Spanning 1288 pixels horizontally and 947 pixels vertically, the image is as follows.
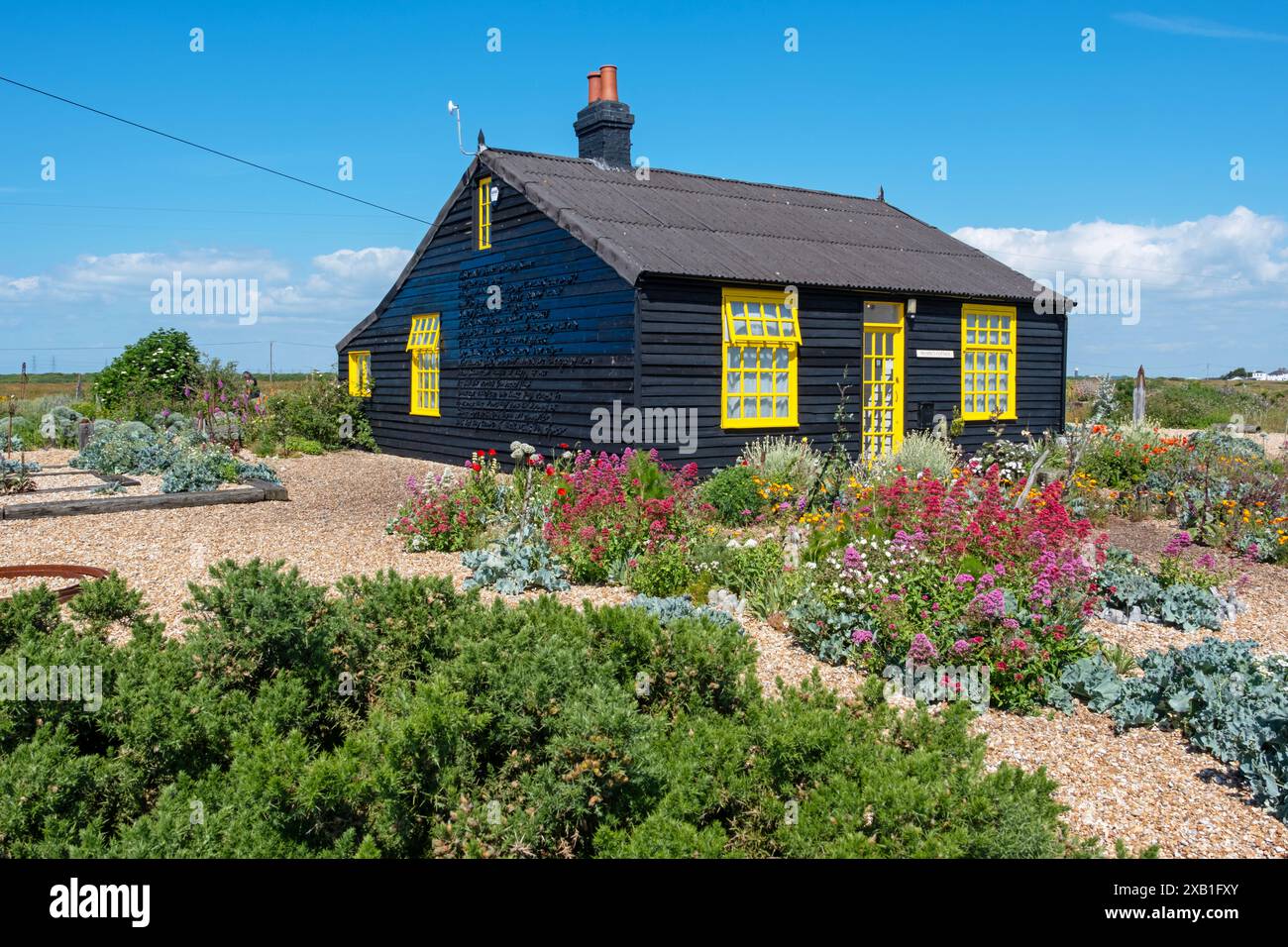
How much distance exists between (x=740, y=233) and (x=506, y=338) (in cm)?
405

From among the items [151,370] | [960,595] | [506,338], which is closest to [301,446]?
[506,338]

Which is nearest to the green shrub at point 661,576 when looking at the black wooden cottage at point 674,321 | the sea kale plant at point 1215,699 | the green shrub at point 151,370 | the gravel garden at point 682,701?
the gravel garden at point 682,701

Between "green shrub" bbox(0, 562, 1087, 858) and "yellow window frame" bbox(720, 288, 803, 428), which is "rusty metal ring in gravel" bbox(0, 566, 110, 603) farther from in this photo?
"yellow window frame" bbox(720, 288, 803, 428)

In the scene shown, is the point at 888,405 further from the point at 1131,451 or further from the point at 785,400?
the point at 1131,451

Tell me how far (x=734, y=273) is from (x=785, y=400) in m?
2.00

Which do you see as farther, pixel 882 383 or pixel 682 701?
pixel 882 383

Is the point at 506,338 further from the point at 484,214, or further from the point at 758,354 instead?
the point at 758,354

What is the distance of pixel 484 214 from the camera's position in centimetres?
1535

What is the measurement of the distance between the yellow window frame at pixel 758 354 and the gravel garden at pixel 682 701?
17.7 feet

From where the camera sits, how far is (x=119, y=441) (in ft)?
44.9

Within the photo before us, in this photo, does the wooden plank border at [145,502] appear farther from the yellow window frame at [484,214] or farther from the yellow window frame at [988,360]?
the yellow window frame at [988,360]

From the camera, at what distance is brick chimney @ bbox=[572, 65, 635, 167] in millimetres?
16000

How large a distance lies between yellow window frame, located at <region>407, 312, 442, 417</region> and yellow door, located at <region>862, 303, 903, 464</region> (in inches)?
293
